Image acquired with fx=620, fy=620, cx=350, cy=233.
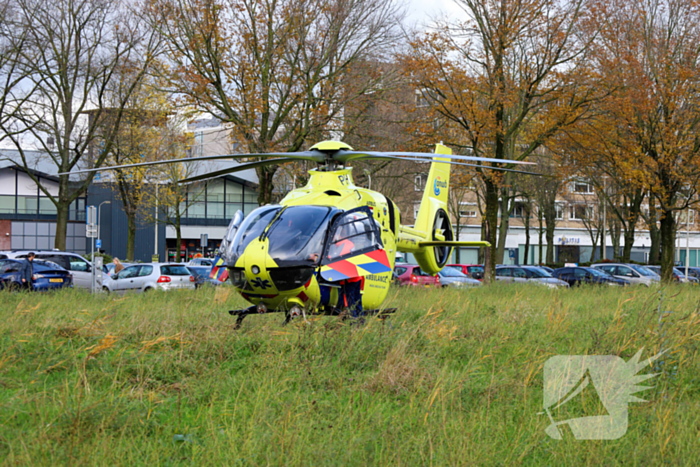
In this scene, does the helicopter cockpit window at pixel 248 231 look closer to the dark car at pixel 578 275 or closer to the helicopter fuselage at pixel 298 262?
the helicopter fuselage at pixel 298 262

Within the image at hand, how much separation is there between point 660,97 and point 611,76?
2877 millimetres

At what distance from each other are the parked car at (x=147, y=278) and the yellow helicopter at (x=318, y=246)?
39.0 feet

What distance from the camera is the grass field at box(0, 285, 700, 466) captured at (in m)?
4.52

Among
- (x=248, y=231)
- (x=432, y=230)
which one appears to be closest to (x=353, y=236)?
(x=248, y=231)

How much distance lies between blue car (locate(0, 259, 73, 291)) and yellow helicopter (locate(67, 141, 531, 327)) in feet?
37.2

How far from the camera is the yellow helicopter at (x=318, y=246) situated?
840 centimetres

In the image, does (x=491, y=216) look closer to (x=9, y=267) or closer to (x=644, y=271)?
(x=644, y=271)

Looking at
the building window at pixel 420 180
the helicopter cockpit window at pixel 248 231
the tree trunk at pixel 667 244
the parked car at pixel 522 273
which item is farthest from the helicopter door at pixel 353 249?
the building window at pixel 420 180

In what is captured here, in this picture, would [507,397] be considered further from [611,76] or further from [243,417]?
[611,76]

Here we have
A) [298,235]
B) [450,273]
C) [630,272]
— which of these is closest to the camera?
[298,235]

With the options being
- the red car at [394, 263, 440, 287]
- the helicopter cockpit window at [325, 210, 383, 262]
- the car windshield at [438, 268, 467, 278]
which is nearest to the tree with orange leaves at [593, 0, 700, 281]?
the car windshield at [438, 268, 467, 278]

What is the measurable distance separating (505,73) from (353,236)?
1355 centimetres

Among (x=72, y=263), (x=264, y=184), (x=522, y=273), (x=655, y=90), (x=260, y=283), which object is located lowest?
(x=522, y=273)

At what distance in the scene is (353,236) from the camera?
29.8ft
